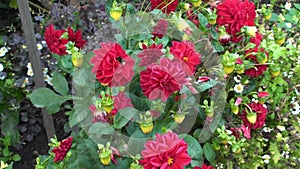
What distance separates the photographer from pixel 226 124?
1568mm

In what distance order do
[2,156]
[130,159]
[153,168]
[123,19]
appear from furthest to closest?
[2,156]
[123,19]
[130,159]
[153,168]

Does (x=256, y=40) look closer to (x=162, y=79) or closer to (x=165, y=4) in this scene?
(x=165, y=4)

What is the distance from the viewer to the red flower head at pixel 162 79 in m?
1.18

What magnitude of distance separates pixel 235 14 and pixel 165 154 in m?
0.53

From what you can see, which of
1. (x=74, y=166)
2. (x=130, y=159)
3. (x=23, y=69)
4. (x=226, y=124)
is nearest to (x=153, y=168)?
(x=130, y=159)

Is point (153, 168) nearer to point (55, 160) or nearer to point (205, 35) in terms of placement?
point (55, 160)

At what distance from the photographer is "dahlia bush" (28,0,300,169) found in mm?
1224

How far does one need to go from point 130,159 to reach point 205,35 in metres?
0.49

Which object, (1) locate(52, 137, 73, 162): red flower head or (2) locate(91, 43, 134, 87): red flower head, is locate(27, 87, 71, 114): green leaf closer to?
(1) locate(52, 137, 73, 162): red flower head

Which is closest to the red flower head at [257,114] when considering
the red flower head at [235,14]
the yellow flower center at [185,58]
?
the red flower head at [235,14]

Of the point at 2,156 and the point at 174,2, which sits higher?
the point at 174,2

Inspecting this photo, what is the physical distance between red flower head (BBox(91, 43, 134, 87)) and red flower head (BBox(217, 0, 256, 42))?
39 cm

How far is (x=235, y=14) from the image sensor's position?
1450mm

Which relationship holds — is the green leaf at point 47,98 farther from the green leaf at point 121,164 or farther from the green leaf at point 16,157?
the green leaf at point 16,157
